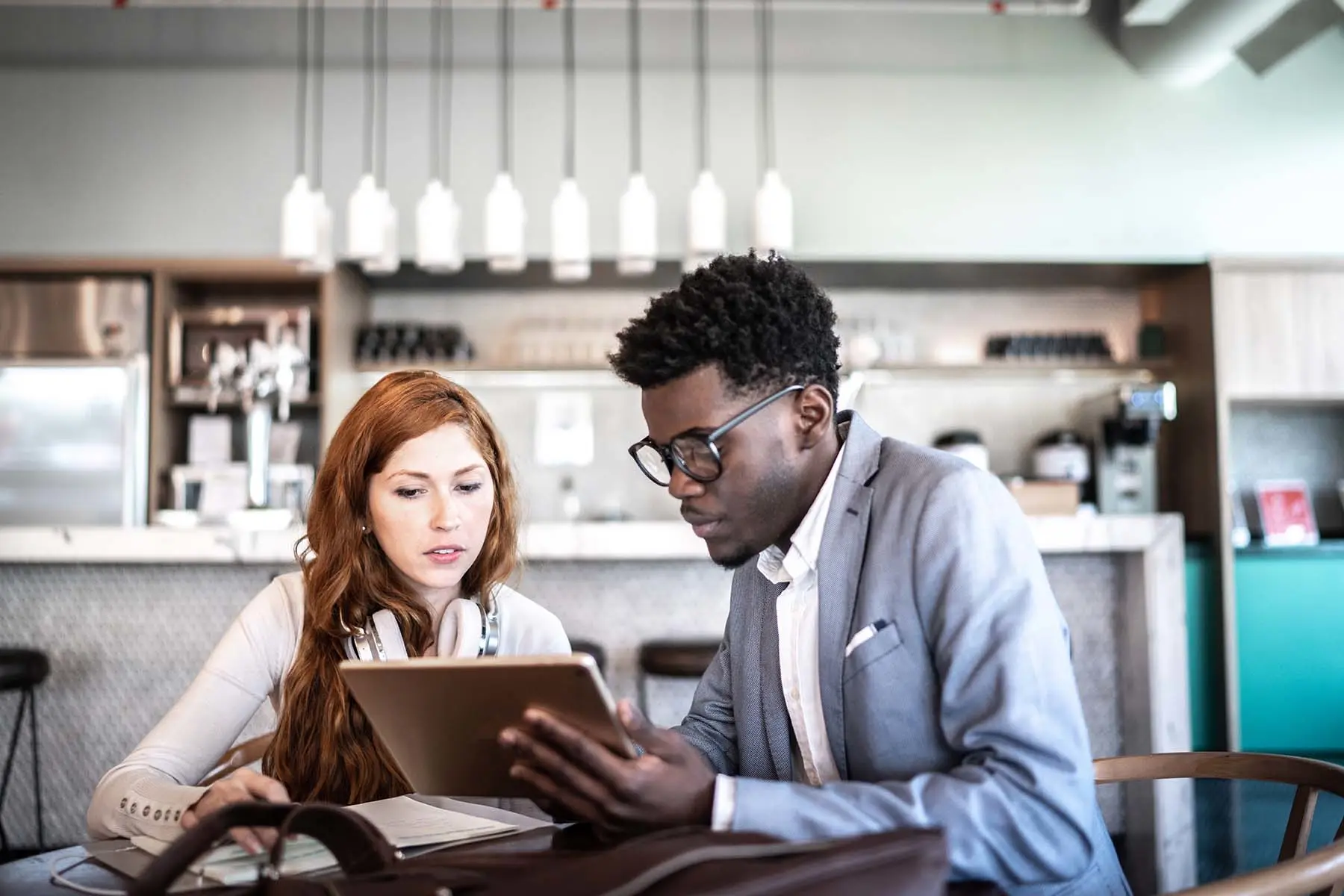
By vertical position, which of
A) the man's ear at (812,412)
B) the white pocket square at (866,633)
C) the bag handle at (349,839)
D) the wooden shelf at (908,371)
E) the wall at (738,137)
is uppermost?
the wall at (738,137)

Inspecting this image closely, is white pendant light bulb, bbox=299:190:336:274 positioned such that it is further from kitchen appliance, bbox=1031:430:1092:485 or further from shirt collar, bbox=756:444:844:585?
kitchen appliance, bbox=1031:430:1092:485

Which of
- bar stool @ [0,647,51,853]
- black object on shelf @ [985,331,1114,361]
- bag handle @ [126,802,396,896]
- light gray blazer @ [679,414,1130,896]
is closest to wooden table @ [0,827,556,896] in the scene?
bag handle @ [126,802,396,896]

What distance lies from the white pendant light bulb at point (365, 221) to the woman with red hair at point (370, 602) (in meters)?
2.32

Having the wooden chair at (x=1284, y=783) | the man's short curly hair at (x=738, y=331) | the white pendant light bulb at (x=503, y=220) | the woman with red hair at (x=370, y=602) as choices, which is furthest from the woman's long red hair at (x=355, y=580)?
the white pendant light bulb at (x=503, y=220)

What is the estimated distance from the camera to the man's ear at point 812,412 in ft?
4.31

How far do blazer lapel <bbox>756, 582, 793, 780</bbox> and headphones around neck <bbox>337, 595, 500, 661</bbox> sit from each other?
15.6 inches

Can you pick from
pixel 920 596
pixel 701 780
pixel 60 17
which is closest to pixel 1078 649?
A: pixel 920 596

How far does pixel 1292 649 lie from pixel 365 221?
14.0 ft

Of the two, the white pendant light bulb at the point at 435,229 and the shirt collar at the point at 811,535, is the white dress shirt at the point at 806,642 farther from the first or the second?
the white pendant light bulb at the point at 435,229

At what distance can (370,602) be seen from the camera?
1.69 meters

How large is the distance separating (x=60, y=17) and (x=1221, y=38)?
5.25m

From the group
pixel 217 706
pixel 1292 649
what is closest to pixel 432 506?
pixel 217 706

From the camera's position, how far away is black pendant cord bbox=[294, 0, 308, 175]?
5219 millimetres

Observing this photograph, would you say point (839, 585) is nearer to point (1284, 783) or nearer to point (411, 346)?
point (1284, 783)
